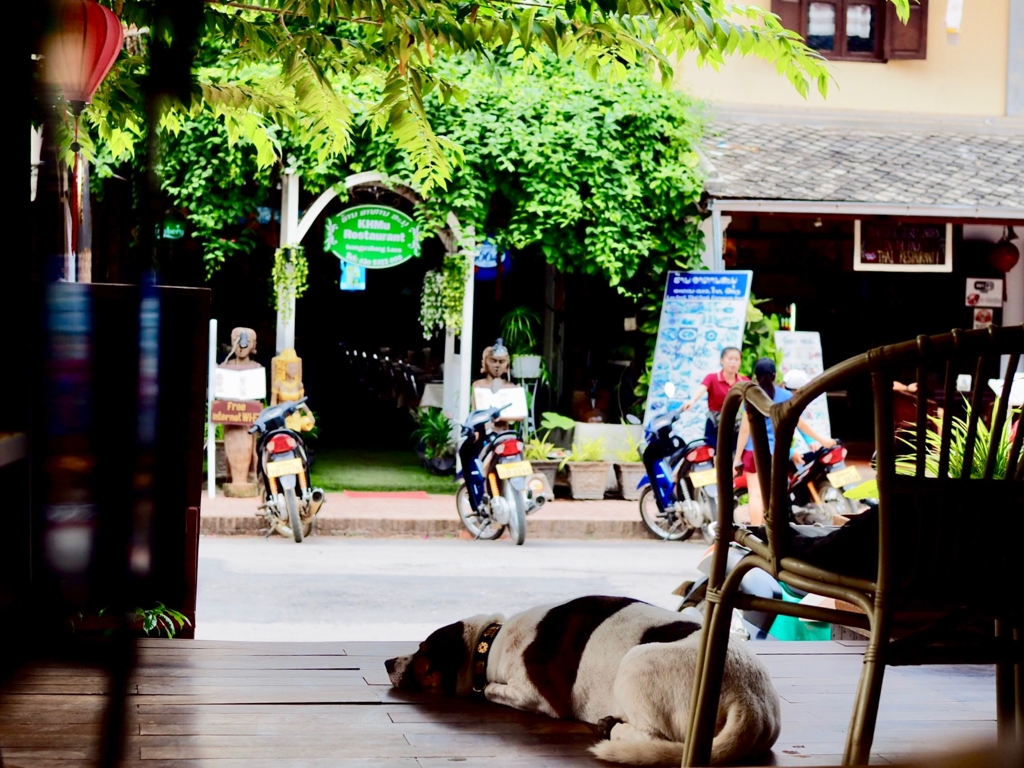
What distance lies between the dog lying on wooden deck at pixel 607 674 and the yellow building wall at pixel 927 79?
10.5 metres

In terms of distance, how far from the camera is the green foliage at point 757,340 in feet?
35.4

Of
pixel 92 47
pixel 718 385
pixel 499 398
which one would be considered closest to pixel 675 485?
pixel 718 385

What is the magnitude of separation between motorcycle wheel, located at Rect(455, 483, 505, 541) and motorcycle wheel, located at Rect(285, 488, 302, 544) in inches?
47.4

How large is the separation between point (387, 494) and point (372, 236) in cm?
228

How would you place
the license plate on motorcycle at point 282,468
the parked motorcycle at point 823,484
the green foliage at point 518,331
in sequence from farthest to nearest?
the green foliage at point 518,331, the parked motorcycle at point 823,484, the license plate on motorcycle at point 282,468

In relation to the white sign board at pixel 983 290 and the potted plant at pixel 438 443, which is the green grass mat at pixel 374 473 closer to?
the potted plant at pixel 438 443

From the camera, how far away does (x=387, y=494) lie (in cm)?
1033

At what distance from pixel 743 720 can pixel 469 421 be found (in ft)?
21.3

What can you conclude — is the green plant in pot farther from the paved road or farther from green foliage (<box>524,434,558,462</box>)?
the paved road

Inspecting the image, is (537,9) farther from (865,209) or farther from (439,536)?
(865,209)

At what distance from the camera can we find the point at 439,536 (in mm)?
9156

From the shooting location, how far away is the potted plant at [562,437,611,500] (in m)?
10.4

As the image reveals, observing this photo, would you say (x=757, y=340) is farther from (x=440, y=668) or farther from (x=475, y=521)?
(x=440, y=668)

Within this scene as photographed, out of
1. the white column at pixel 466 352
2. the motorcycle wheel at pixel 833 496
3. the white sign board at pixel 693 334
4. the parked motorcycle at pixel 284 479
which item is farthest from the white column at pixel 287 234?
the motorcycle wheel at pixel 833 496
